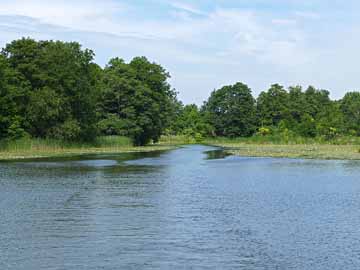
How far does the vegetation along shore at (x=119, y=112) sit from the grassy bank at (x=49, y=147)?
4.1 inches

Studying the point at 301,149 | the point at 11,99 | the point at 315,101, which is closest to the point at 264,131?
the point at 315,101

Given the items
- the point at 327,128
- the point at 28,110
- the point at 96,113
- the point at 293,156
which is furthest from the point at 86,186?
the point at 327,128

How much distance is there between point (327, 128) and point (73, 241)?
82.3 m

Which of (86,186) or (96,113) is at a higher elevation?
(96,113)

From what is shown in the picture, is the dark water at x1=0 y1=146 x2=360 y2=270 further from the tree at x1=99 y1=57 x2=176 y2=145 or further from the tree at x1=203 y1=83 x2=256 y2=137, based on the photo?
the tree at x1=203 y1=83 x2=256 y2=137

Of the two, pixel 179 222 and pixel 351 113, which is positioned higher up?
pixel 351 113

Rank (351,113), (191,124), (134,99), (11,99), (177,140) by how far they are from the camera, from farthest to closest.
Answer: (191,124) → (177,140) → (351,113) → (134,99) → (11,99)

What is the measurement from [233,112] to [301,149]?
173 feet

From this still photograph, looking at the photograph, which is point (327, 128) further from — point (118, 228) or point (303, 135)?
point (118, 228)

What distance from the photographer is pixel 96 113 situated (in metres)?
76.0

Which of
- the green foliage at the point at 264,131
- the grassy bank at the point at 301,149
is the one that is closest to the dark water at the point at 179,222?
the grassy bank at the point at 301,149

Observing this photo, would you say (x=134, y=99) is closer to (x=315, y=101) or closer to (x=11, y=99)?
(x=11, y=99)

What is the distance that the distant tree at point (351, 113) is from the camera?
9694cm

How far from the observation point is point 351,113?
356ft
